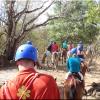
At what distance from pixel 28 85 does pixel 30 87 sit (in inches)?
1.0

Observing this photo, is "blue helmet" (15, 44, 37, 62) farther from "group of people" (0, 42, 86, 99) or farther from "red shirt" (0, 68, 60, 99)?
"red shirt" (0, 68, 60, 99)

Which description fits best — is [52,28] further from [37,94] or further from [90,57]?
[37,94]

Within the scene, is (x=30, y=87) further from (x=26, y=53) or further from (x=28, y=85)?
(x=26, y=53)

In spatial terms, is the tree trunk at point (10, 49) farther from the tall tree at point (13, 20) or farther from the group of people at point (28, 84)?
the group of people at point (28, 84)

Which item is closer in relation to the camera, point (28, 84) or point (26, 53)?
point (28, 84)

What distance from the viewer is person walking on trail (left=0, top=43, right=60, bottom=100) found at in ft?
9.98

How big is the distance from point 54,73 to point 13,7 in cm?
732

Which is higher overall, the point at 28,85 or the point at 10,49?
the point at 28,85

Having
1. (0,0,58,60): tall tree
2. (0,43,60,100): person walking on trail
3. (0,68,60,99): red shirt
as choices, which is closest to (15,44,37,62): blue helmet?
(0,43,60,100): person walking on trail

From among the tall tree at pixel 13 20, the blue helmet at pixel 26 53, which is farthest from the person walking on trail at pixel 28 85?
the tall tree at pixel 13 20

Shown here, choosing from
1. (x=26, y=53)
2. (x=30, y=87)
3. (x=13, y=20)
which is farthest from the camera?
(x=13, y=20)

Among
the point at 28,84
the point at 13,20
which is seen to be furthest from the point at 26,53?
the point at 13,20

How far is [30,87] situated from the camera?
307 cm

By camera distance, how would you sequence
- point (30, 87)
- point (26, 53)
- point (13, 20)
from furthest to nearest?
point (13, 20), point (26, 53), point (30, 87)
